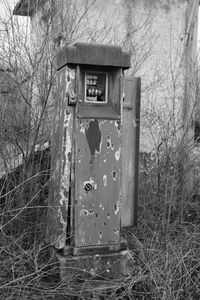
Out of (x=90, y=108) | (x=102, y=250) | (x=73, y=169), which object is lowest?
(x=102, y=250)

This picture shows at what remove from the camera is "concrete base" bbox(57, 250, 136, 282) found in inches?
146

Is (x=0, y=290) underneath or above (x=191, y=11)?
underneath

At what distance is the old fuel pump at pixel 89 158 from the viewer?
12.5 ft

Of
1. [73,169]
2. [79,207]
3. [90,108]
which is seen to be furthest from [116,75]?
[79,207]

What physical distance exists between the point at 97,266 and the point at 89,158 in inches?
40.2

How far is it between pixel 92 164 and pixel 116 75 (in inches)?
35.2

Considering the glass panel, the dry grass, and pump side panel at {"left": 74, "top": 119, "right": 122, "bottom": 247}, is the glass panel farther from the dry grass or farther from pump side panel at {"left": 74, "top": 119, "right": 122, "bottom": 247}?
the dry grass

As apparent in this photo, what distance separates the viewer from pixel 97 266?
384 cm

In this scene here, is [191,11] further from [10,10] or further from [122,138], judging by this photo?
[122,138]

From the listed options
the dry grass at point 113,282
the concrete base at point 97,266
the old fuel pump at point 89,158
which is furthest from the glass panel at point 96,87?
the concrete base at point 97,266

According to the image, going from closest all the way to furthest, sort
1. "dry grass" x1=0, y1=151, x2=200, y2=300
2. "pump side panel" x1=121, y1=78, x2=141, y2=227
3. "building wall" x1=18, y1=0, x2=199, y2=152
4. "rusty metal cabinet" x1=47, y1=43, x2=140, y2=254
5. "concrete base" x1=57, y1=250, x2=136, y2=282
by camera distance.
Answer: "dry grass" x1=0, y1=151, x2=200, y2=300 < "concrete base" x1=57, y1=250, x2=136, y2=282 < "rusty metal cabinet" x1=47, y1=43, x2=140, y2=254 < "pump side panel" x1=121, y1=78, x2=141, y2=227 < "building wall" x1=18, y1=0, x2=199, y2=152

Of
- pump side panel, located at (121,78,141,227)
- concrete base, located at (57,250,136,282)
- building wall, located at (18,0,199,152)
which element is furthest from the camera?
building wall, located at (18,0,199,152)

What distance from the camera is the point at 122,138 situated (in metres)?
4.25

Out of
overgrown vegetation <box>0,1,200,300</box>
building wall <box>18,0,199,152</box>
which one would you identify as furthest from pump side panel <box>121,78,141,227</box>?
building wall <box>18,0,199,152</box>
